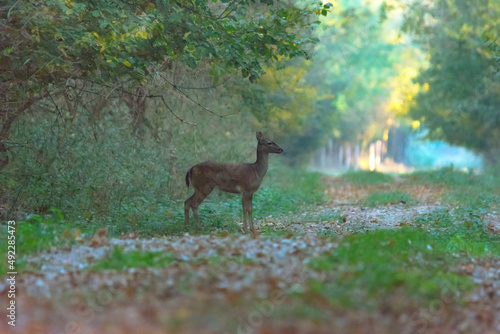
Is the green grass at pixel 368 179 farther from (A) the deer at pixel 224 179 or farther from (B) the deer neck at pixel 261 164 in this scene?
(A) the deer at pixel 224 179

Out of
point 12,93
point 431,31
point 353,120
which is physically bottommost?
point 353,120

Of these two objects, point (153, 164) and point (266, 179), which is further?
point (266, 179)

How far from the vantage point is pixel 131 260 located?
9172mm

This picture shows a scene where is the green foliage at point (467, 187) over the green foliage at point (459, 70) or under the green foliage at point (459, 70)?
under

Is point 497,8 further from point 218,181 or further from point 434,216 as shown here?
point 218,181

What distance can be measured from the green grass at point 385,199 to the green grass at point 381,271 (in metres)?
10.3

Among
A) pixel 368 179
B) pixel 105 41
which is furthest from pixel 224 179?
pixel 368 179

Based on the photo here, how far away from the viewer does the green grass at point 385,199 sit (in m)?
21.5

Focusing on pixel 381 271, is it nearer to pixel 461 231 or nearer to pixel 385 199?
pixel 461 231

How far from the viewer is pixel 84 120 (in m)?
15.9

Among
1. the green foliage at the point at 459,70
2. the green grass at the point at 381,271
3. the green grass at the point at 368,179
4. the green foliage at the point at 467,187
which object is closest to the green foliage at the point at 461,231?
the green grass at the point at 381,271

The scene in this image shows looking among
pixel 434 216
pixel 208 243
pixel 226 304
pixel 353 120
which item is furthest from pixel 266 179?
pixel 353 120

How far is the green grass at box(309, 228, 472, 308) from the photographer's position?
7.66 meters

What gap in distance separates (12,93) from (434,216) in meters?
9.82
